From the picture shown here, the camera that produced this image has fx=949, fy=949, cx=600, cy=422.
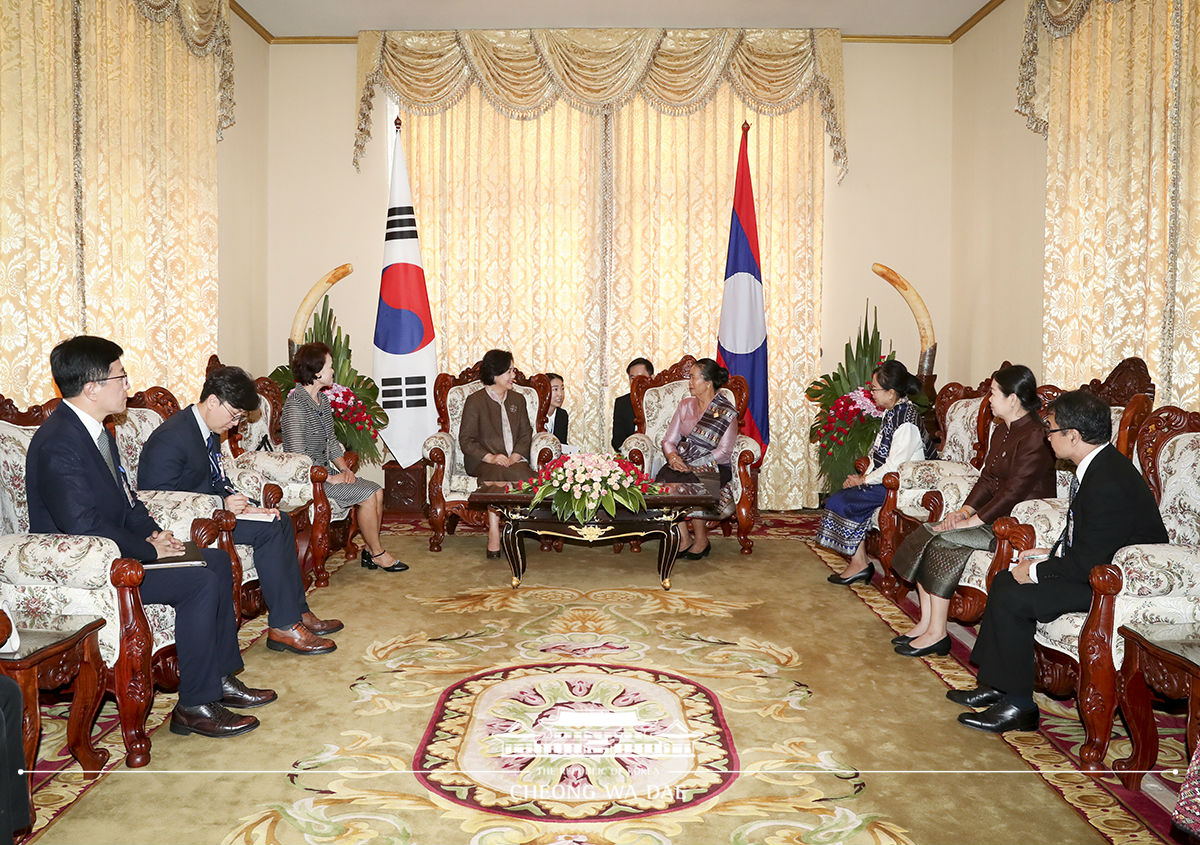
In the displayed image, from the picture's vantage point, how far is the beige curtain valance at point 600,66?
26.9 ft

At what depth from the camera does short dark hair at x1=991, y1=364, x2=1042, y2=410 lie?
4.36m

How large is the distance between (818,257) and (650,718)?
18.8 ft

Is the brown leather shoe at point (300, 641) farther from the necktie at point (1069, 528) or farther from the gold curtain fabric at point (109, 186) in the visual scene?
the necktie at point (1069, 528)

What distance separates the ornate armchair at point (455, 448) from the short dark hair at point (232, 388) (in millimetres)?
2355

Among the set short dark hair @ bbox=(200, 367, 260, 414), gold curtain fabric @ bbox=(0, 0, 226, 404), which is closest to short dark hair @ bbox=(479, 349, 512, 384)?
gold curtain fabric @ bbox=(0, 0, 226, 404)

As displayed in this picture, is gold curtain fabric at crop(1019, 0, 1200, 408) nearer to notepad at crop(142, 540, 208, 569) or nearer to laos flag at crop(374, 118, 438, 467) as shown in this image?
laos flag at crop(374, 118, 438, 467)

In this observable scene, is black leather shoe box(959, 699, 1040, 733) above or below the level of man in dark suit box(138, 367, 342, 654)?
below

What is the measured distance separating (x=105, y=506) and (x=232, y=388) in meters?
0.87

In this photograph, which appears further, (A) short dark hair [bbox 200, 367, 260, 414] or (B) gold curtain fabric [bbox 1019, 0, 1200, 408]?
(B) gold curtain fabric [bbox 1019, 0, 1200, 408]

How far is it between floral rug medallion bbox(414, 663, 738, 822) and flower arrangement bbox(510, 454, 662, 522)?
132 centimetres

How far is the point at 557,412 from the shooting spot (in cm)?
770

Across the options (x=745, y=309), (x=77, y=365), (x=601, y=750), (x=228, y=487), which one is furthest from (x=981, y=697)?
(x=745, y=309)

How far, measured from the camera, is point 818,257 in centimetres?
844

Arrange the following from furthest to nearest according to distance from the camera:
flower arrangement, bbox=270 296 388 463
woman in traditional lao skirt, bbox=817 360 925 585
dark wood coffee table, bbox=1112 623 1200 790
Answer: flower arrangement, bbox=270 296 388 463
woman in traditional lao skirt, bbox=817 360 925 585
dark wood coffee table, bbox=1112 623 1200 790
